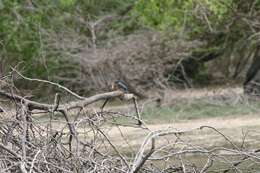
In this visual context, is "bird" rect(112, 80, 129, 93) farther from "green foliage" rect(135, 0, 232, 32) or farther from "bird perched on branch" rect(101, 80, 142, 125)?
"green foliage" rect(135, 0, 232, 32)

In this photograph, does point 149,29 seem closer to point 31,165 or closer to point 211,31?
point 211,31

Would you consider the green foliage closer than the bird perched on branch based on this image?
No

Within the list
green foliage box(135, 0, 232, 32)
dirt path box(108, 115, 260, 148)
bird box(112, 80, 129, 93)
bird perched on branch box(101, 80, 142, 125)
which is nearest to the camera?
bird perched on branch box(101, 80, 142, 125)

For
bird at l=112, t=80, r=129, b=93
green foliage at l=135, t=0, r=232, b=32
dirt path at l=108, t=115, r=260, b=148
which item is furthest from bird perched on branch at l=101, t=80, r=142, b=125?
green foliage at l=135, t=0, r=232, b=32

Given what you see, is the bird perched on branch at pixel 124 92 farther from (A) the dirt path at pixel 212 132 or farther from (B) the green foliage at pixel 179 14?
(B) the green foliage at pixel 179 14

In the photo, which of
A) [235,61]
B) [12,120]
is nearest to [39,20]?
[235,61]

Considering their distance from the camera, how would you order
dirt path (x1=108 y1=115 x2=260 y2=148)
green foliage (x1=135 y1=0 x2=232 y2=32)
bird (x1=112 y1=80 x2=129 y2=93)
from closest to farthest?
bird (x1=112 y1=80 x2=129 y2=93) → dirt path (x1=108 y1=115 x2=260 y2=148) → green foliage (x1=135 y1=0 x2=232 y2=32)

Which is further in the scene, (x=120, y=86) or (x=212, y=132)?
(x=212, y=132)

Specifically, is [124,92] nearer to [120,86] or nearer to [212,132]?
[120,86]

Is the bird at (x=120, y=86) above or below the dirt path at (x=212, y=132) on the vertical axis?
above

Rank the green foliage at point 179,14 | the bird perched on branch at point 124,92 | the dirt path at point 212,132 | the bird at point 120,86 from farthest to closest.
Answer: the green foliage at point 179,14, the dirt path at point 212,132, the bird at point 120,86, the bird perched on branch at point 124,92

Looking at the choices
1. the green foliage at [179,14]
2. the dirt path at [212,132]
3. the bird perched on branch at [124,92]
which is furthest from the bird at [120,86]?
the green foliage at [179,14]

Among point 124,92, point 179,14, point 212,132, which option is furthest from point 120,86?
point 179,14

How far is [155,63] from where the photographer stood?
1630 centimetres
